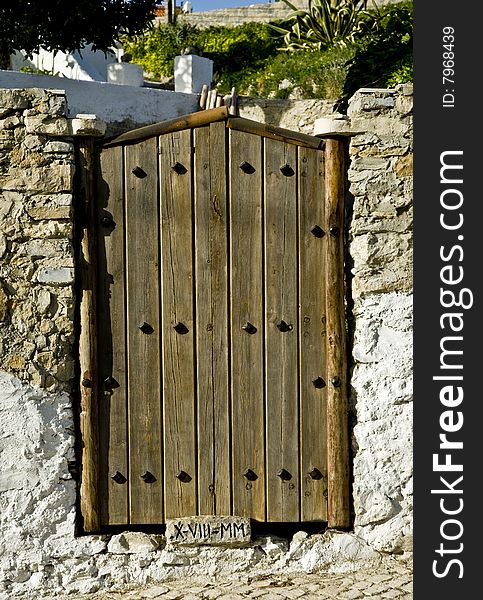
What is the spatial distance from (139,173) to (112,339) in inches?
33.6

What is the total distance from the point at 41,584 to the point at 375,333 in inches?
82.8

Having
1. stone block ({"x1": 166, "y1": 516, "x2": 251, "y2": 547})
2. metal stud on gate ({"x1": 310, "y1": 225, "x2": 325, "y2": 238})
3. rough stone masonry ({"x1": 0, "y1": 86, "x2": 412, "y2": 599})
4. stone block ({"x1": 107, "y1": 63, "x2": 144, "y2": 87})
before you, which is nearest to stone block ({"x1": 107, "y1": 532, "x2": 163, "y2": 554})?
rough stone masonry ({"x1": 0, "y1": 86, "x2": 412, "y2": 599})

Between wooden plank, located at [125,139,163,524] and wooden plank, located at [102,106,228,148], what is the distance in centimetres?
4

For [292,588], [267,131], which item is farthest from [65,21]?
[292,588]

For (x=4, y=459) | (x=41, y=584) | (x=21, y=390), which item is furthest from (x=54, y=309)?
(x=41, y=584)

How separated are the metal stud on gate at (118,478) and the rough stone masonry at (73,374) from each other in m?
0.22

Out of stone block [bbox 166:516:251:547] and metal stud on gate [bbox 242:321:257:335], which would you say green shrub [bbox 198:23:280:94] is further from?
stone block [bbox 166:516:251:547]

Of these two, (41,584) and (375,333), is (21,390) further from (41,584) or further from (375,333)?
(375,333)

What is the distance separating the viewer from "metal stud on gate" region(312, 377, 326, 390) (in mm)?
4293

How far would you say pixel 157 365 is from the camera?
4215 millimetres

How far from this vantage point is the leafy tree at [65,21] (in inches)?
352

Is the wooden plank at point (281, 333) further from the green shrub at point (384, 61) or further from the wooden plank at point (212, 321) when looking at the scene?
the green shrub at point (384, 61)

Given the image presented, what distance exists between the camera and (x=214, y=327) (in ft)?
13.9

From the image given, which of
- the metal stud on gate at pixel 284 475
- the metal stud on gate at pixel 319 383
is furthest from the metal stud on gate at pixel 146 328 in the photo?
the metal stud on gate at pixel 284 475
